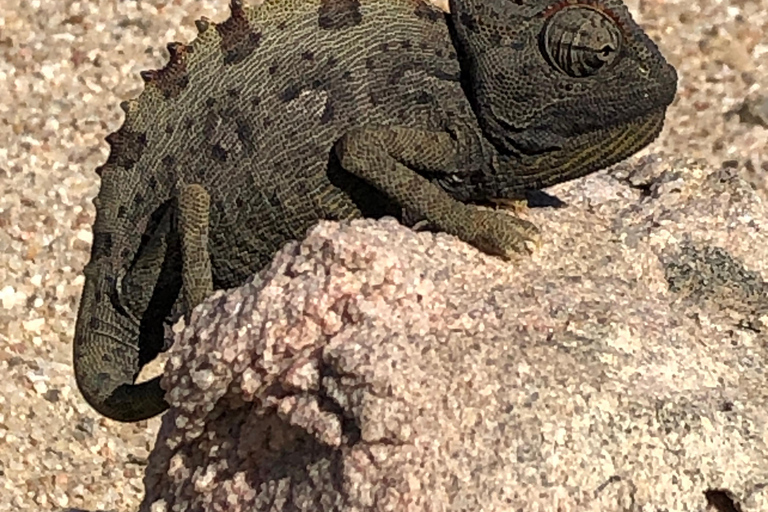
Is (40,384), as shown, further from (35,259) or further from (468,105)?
(468,105)

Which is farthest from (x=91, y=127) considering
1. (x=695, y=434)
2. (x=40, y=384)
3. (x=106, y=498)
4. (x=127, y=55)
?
(x=695, y=434)

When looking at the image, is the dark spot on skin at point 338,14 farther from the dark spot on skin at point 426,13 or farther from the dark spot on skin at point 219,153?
the dark spot on skin at point 219,153

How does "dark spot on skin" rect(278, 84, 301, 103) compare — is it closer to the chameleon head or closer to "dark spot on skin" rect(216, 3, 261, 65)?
"dark spot on skin" rect(216, 3, 261, 65)

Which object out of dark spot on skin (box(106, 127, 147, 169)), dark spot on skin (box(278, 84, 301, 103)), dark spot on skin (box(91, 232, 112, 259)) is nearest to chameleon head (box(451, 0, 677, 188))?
dark spot on skin (box(278, 84, 301, 103))

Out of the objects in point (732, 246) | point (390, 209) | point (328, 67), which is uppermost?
point (328, 67)

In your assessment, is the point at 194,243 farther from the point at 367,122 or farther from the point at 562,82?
the point at 562,82

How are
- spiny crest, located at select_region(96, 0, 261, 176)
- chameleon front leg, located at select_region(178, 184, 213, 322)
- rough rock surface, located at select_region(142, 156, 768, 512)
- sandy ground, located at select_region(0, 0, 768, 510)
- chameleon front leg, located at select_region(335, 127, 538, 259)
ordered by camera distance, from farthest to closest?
sandy ground, located at select_region(0, 0, 768, 510) → spiny crest, located at select_region(96, 0, 261, 176) → chameleon front leg, located at select_region(178, 184, 213, 322) → chameleon front leg, located at select_region(335, 127, 538, 259) → rough rock surface, located at select_region(142, 156, 768, 512)
